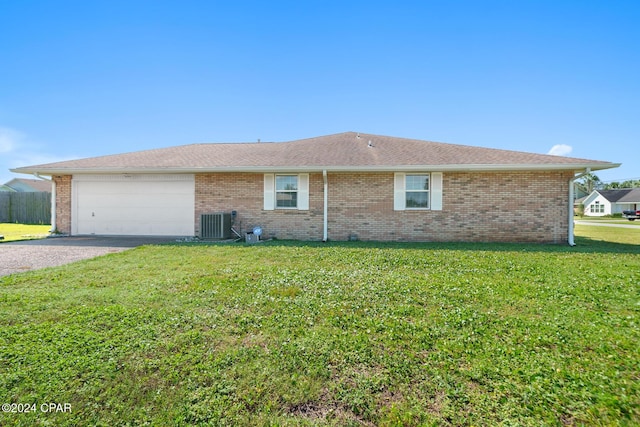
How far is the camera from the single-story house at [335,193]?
980 centimetres

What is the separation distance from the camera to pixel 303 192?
10.6 m

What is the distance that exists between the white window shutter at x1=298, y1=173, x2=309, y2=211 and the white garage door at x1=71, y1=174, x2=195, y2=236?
420cm

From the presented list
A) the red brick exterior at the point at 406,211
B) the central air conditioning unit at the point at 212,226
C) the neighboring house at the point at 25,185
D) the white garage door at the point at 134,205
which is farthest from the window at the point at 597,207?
the neighboring house at the point at 25,185

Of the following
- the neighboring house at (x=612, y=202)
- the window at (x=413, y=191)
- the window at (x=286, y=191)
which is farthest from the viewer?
the neighboring house at (x=612, y=202)

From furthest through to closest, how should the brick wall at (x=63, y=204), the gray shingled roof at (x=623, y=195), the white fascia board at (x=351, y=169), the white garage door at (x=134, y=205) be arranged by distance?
the gray shingled roof at (x=623, y=195)
the brick wall at (x=63, y=204)
the white garage door at (x=134, y=205)
the white fascia board at (x=351, y=169)

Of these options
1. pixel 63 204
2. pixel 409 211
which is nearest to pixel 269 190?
pixel 409 211

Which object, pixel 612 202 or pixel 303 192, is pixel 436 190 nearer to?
pixel 303 192

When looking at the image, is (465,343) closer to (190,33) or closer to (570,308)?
(570,308)

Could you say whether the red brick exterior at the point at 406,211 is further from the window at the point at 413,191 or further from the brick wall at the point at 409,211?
the window at the point at 413,191

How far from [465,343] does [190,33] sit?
12052 mm

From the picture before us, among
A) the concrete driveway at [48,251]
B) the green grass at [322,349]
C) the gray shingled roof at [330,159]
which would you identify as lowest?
the green grass at [322,349]

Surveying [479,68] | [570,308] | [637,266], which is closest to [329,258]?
[570,308]

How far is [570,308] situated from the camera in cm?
390

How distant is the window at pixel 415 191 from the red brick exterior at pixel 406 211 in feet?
0.99
